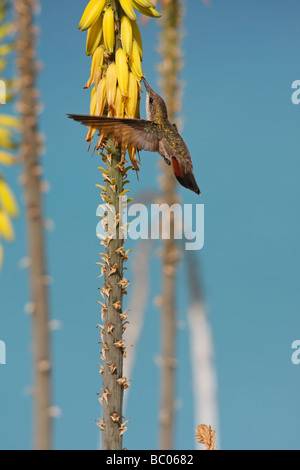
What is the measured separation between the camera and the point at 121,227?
2.27 metres

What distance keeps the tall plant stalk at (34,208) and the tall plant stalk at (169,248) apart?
161cm

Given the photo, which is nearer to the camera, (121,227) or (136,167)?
(121,227)

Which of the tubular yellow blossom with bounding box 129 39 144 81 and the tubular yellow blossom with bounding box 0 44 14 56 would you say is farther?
the tubular yellow blossom with bounding box 129 39 144 81

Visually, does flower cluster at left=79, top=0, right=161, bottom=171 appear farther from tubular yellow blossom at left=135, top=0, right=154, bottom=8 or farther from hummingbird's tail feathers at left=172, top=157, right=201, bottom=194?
hummingbird's tail feathers at left=172, top=157, right=201, bottom=194

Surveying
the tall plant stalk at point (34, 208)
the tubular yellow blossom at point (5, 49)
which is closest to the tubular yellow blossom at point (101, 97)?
the tubular yellow blossom at point (5, 49)

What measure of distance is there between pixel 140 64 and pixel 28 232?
4149 millimetres

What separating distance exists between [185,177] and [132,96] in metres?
0.46

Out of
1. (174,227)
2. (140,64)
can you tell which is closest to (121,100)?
(140,64)

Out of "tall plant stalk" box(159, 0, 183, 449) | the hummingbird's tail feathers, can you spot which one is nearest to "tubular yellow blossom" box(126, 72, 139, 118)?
the hummingbird's tail feathers

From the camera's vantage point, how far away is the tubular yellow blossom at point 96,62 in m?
2.45

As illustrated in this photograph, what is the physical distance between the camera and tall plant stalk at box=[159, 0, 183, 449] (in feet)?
23.6

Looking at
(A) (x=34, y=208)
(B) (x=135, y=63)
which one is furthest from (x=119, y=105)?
(A) (x=34, y=208)

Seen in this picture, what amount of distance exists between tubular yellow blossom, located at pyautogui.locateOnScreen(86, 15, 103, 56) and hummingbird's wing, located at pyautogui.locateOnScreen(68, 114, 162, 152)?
1.12ft
